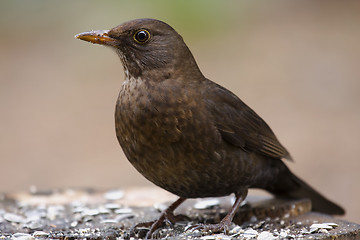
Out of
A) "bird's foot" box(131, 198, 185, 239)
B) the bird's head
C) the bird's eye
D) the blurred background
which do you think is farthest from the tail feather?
the blurred background

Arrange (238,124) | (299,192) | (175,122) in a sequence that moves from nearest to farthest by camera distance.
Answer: (175,122), (238,124), (299,192)

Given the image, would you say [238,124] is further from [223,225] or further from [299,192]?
[299,192]

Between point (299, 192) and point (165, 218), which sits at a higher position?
point (299, 192)

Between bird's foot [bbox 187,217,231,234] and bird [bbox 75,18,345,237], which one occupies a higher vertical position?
bird [bbox 75,18,345,237]

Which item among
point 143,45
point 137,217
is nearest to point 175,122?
point 143,45

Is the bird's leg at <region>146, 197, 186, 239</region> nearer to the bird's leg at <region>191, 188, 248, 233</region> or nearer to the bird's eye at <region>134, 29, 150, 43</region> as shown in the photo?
the bird's leg at <region>191, 188, 248, 233</region>

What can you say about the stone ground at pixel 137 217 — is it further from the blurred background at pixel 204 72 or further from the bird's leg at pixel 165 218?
the blurred background at pixel 204 72

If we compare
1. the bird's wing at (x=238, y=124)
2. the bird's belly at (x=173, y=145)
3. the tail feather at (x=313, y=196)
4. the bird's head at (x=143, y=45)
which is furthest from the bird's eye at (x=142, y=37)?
the tail feather at (x=313, y=196)
